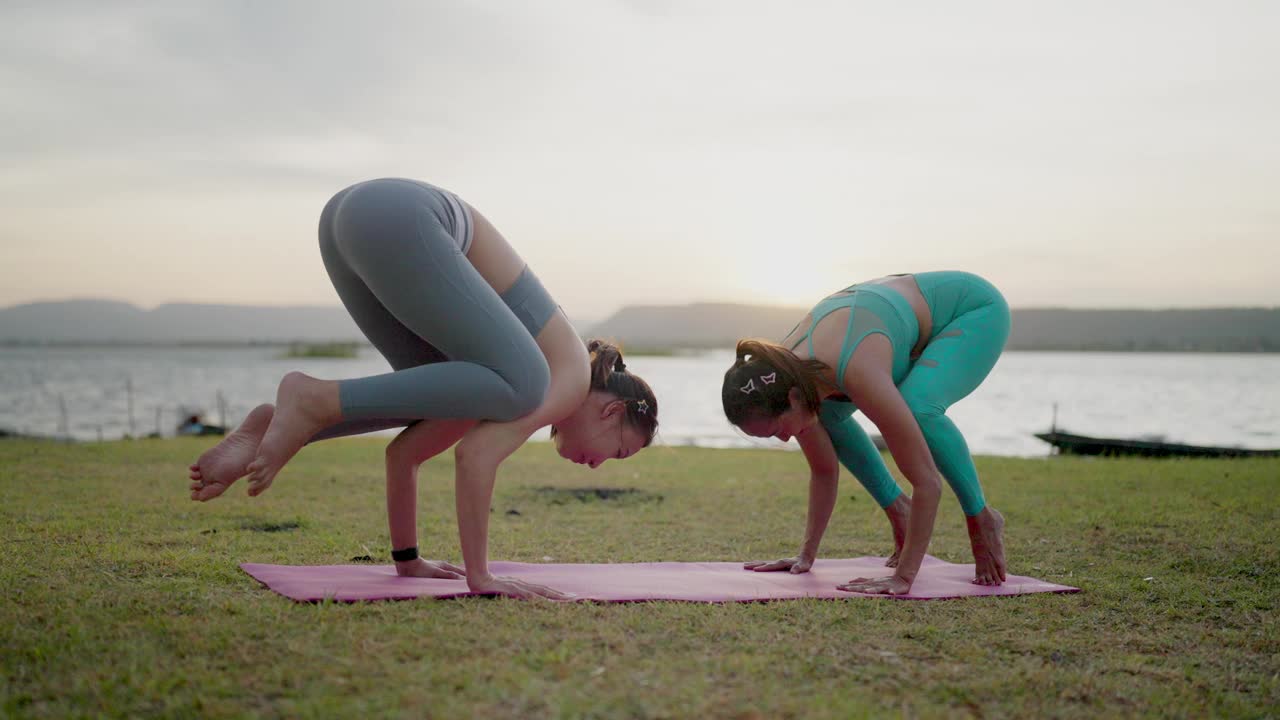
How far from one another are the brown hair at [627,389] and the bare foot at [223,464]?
1.07 metres

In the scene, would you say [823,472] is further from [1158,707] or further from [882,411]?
[1158,707]

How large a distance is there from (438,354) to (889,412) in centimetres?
168

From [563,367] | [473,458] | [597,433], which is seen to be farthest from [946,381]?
[473,458]

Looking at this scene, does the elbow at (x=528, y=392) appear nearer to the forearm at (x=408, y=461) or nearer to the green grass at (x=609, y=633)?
the forearm at (x=408, y=461)

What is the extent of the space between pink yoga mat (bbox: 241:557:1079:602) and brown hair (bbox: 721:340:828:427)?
2.20 ft

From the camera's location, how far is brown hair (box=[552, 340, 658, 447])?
3.40 metres

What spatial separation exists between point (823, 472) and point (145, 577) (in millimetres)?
2712

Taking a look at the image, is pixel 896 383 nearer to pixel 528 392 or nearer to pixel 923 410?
pixel 923 410

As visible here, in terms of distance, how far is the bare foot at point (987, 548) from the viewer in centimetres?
366

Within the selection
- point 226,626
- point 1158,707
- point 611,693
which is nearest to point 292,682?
point 226,626

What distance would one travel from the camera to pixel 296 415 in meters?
2.79

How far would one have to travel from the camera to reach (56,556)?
366 centimetres

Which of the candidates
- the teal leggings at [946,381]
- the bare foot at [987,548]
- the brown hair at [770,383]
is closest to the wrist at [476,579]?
the brown hair at [770,383]

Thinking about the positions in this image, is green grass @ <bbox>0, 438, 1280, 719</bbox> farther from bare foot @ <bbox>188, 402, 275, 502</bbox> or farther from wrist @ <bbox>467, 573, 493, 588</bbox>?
bare foot @ <bbox>188, 402, 275, 502</bbox>
